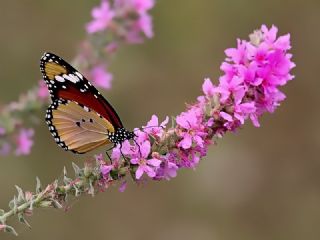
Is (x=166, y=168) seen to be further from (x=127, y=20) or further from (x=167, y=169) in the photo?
(x=127, y=20)

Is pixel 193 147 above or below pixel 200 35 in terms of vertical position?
below

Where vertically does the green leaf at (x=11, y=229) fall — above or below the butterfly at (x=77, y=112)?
below

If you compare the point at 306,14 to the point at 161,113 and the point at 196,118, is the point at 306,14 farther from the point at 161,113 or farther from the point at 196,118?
the point at 196,118

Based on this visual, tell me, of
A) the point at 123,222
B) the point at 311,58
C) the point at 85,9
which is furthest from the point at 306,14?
the point at 123,222

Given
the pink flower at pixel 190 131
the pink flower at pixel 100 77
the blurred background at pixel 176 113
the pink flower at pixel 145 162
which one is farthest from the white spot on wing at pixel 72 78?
the blurred background at pixel 176 113

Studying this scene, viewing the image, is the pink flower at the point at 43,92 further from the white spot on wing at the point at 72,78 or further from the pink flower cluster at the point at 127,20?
the white spot on wing at the point at 72,78

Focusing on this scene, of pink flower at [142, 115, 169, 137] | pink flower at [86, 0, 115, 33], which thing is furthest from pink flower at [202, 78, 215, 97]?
pink flower at [86, 0, 115, 33]
